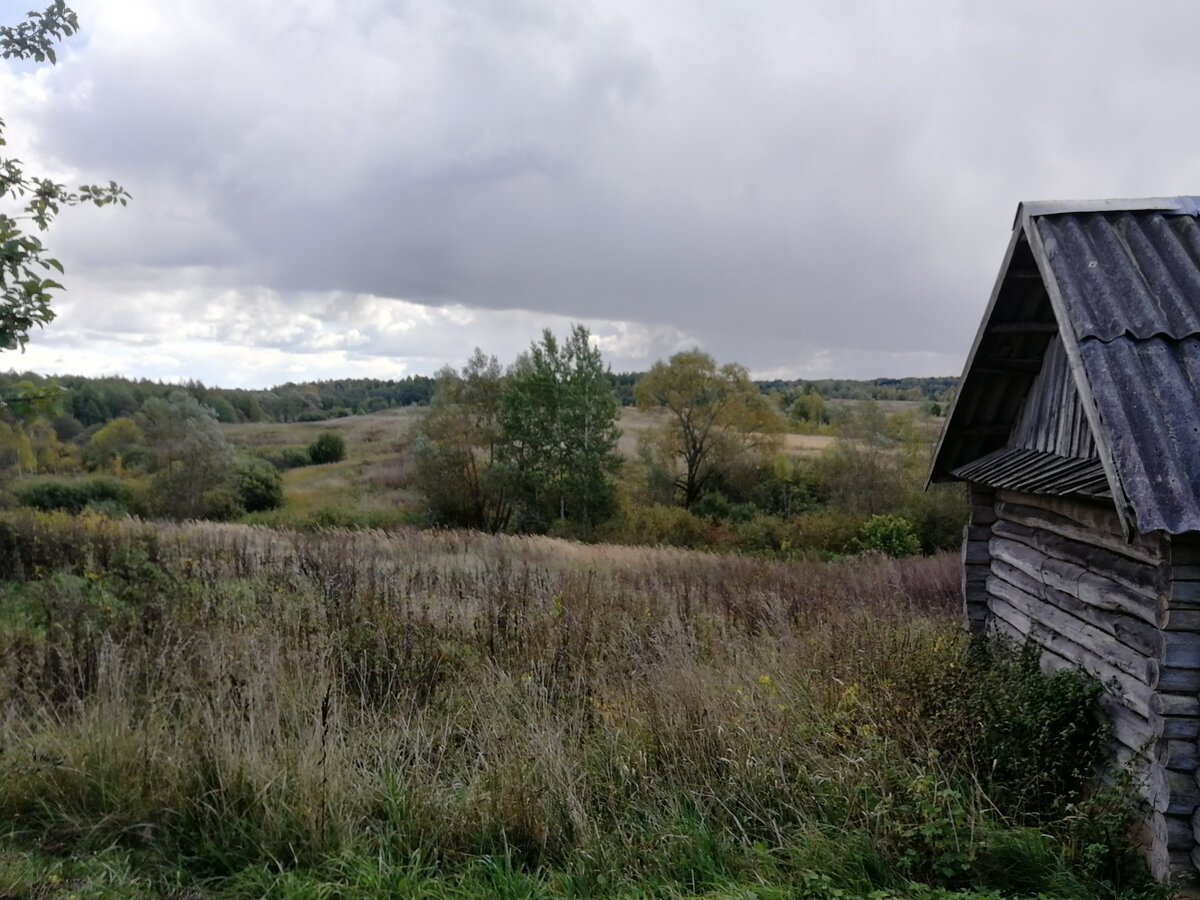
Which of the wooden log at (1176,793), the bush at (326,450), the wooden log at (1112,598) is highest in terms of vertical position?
the wooden log at (1112,598)

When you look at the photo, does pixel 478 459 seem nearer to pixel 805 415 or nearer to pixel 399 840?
pixel 399 840

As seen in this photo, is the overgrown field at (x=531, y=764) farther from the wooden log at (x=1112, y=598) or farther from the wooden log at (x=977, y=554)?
the wooden log at (x=977, y=554)

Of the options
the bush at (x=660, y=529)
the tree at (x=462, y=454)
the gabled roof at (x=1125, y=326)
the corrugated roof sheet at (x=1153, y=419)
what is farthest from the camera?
the tree at (x=462, y=454)

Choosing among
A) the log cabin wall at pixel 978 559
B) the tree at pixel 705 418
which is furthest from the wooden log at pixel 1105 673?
the tree at pixel 705 418

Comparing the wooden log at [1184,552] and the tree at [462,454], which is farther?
the tree at [462,454]

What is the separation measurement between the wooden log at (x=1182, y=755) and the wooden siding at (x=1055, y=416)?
1776 millimetres

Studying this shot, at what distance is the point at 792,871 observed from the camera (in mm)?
3822

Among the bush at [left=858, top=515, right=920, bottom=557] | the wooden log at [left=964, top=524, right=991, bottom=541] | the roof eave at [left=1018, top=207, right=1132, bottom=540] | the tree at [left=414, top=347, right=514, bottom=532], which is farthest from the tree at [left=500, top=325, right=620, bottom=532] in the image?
the roof eave at [left=1018, top=207, right=1132, bottom=540]

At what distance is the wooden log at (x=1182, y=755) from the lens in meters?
3.65

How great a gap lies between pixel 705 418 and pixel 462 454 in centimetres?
1311

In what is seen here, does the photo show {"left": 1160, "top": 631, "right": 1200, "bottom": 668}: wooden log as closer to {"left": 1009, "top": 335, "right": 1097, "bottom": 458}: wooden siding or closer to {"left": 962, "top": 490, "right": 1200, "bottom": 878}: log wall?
{"left": 962, "top": 490, "right": 1200, "bottom": 878}: log wall

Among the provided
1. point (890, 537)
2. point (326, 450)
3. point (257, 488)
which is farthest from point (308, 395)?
point (890, 537)

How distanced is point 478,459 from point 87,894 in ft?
105

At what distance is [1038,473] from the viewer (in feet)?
16.9
